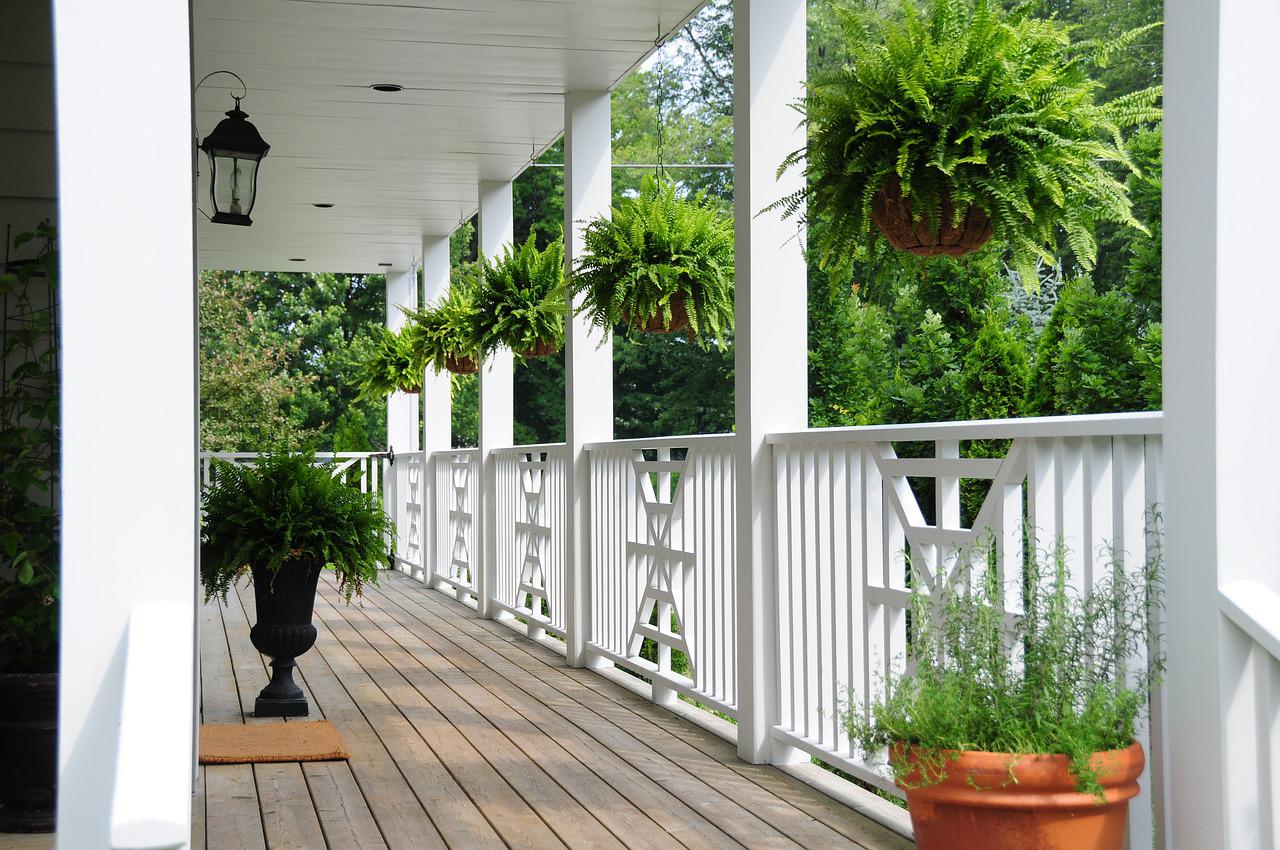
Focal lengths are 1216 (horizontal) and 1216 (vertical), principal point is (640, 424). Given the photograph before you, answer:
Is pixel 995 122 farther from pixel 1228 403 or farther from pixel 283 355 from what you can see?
pixel 283 355

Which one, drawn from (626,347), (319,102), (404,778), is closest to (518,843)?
(404,778)

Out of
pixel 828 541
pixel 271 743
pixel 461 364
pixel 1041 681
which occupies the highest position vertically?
pixel 461 364

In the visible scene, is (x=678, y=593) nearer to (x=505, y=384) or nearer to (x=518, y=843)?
(x=518, y=843)

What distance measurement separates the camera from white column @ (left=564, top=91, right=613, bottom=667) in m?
5.72

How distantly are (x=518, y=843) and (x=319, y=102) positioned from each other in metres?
4.29

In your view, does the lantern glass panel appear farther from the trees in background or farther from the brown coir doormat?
the brown coir doormat

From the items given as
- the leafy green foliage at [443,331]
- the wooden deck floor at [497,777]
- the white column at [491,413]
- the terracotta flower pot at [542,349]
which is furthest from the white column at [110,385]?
the white column at [491,413]

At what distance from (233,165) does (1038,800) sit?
3685 millimetres

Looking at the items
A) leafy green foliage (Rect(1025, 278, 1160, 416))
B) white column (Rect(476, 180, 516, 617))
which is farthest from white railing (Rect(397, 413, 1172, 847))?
leafy green foliage (Rect(1025, 278, 1160, 416))

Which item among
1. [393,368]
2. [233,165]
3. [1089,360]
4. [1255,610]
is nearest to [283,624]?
[233,165]

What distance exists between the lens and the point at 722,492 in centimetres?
420

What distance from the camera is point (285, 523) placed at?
444 centimetres

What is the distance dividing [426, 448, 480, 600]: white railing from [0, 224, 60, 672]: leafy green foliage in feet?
15.1

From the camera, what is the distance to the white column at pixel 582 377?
5.72 metres
